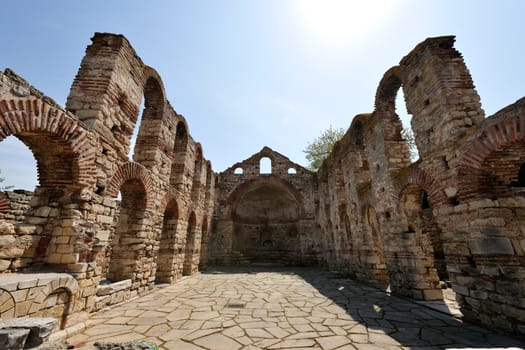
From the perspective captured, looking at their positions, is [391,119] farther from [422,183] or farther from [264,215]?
[264,215]

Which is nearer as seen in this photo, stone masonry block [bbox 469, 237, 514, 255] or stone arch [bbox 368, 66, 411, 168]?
stone masonry block [bbox 469, 237, 514, 255]

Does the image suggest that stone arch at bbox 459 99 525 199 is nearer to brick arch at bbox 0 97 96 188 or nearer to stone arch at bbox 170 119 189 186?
brick arch at bbox 0 97 96 188

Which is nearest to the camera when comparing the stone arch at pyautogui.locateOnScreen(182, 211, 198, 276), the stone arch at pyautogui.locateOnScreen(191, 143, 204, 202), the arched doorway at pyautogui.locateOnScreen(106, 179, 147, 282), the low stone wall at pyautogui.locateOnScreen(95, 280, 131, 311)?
the low stone wall at pyautogui.locateOnScreen(95, 280, 131, 311)

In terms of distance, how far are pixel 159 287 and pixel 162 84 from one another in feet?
22.6

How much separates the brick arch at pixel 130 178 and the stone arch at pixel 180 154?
2.63 meters

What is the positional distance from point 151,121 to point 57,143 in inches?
147

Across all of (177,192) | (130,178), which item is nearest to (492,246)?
(130,178)

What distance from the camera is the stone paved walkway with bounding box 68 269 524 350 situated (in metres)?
3.38

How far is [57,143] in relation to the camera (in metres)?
4.16

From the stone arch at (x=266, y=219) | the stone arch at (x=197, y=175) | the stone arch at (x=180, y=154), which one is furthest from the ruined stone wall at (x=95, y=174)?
the stone arch at (x=266, y=219)

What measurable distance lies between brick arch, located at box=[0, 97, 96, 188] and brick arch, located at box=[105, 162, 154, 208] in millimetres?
654

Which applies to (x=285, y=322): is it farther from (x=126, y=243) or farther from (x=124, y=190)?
(x=124, y=190)

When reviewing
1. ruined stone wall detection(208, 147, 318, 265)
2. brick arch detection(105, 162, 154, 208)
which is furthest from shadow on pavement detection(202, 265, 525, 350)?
ruined stone wall detection(208, 147, 318, 265)

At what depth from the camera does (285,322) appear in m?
4.34
